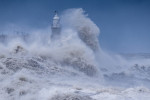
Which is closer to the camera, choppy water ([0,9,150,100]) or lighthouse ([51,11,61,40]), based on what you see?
choppy water ([0,9,150,100])

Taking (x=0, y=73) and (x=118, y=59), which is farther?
(x=118, y=59)

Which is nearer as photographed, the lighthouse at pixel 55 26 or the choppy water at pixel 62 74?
the choppy water at pixel 62 74

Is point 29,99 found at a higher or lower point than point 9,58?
lower

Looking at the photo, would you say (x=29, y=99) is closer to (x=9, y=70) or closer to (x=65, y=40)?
(x=9, y=70)

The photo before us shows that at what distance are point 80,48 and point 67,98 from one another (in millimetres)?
13119

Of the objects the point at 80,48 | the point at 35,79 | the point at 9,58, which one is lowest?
the point at 35,79

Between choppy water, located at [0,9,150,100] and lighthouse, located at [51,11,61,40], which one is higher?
lighthouse, located at [51,11,61,40]

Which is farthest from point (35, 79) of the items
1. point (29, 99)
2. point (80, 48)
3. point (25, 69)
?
point (80, 48)

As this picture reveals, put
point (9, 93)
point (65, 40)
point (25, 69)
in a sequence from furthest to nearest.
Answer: point (65, 40)
point (25, 69)
point (9, 93)

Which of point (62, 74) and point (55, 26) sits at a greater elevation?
point (55, 26)

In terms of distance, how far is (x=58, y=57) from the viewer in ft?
74.8

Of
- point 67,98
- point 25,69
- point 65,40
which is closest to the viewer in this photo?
point 67,98

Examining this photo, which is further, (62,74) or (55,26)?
(55,26)

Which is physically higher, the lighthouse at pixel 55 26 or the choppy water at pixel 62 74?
Answer: the lighthouse at pixel 55 26
